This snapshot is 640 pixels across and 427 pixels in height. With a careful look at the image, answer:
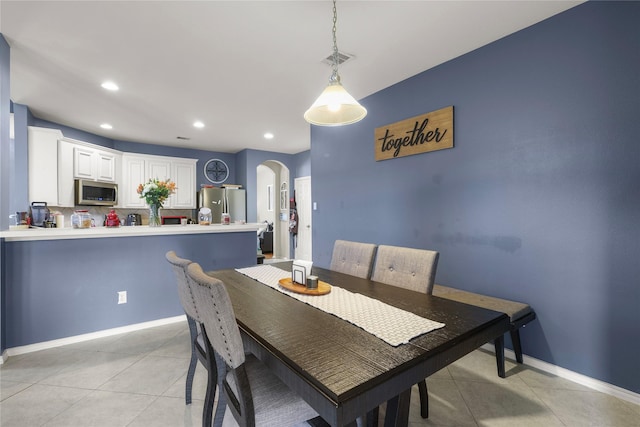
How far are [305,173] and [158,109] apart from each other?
10.6ft

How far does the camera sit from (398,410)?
3.44 feet

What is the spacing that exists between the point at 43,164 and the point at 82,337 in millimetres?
2854

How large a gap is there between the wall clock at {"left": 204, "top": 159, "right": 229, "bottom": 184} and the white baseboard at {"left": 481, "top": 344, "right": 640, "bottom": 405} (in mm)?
5999

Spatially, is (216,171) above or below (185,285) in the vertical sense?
above

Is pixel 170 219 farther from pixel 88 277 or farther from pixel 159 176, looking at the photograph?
pixel 88 277

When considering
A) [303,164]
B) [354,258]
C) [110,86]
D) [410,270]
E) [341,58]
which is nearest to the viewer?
[410,270]

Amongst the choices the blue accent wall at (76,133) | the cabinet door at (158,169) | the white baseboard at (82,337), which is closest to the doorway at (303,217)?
the cabinet door at (158,169)

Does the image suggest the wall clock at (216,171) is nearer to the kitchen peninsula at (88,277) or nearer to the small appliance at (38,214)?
the small appliance at (38,214)

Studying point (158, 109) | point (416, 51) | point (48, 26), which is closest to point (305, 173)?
point (158, 109)

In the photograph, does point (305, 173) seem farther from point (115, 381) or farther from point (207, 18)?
point (115, 381)

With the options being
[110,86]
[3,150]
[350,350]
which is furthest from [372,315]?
[110,86]

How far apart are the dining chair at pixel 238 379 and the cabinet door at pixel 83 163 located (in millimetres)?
4637

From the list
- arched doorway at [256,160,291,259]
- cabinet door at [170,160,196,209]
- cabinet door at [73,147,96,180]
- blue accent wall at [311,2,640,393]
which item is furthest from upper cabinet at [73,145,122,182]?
blue accent wall at [311,2,640,393]

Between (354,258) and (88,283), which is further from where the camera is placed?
(88,283)
